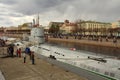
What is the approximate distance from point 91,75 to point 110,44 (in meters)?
43.2

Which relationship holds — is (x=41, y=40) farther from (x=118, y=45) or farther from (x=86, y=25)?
(x=86, y=25)

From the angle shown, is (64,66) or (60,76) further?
(64,66)

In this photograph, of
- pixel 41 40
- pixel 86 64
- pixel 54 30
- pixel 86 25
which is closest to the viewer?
pixel 86 64

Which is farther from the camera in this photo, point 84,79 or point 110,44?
point 110,44

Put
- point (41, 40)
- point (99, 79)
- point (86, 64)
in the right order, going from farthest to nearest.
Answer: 1. point (41, 40)
2. point (86, 64)
3. point (99, 79)

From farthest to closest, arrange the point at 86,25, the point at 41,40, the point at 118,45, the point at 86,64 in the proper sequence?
the point at 86,25 < the point at 118,45 < the point at 41,40 < the point at 86,64

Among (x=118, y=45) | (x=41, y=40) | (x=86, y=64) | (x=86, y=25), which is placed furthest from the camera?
(x=86, y=25)

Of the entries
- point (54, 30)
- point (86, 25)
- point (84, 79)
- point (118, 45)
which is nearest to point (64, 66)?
point (84, 79)

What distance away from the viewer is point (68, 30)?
568 ft

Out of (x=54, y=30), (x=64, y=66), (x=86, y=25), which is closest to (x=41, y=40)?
(x=64, y=66)

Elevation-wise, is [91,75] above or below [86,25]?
below

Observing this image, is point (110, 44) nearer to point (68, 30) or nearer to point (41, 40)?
point (41, 40)

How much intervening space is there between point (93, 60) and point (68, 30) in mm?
153575

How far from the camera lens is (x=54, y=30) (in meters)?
141
